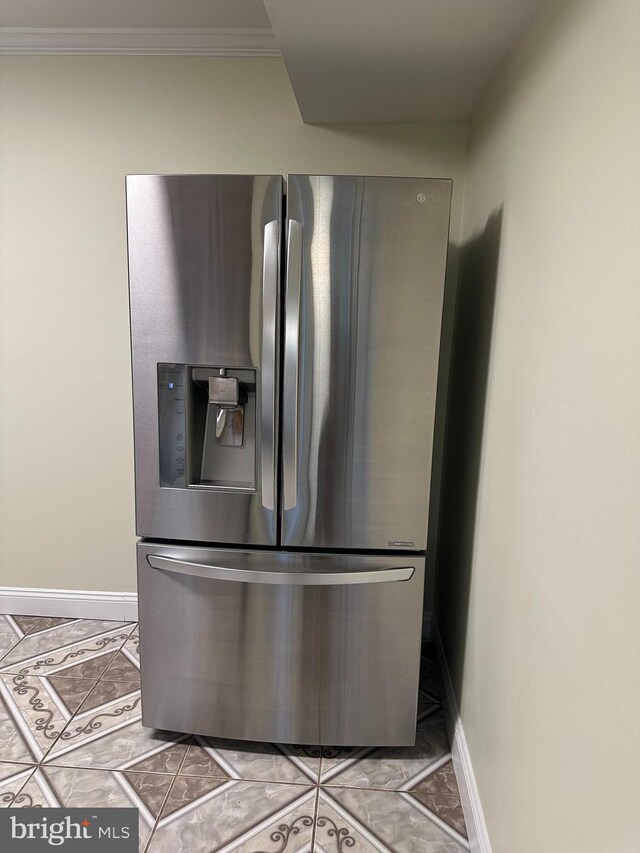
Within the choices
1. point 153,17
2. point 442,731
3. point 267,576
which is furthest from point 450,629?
point 153,17

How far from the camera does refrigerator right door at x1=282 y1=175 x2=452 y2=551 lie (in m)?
1.56

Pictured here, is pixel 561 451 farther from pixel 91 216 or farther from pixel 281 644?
pixel 91 216

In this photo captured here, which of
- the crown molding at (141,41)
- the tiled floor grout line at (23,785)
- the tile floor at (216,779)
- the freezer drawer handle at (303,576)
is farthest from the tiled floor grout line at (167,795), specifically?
the crown molding at (141,41)

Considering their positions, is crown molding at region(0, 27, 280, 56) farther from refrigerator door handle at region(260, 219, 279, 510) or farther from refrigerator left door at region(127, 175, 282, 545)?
refrigerator door handle at region(260, 219, 279, 510)

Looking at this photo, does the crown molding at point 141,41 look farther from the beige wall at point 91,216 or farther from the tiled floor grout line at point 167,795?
the tiled floor grout line at point 167,795

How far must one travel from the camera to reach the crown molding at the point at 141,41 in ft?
7.05

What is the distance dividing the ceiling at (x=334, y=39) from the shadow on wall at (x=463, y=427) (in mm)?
458

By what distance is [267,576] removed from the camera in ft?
5.66

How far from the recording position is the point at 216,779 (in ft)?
5.80

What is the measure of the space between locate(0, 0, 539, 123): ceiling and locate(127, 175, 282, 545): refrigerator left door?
0.41 m

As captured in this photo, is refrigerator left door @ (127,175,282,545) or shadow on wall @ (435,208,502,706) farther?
shadow on wall @ (435,208,502,706)

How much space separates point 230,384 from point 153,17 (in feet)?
4.70

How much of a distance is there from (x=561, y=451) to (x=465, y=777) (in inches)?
46.0

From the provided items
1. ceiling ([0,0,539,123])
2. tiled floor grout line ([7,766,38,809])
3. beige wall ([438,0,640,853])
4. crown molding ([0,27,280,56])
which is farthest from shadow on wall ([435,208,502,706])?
tiled floor grout line ([7,766,38,809])
